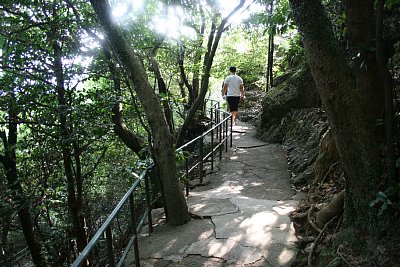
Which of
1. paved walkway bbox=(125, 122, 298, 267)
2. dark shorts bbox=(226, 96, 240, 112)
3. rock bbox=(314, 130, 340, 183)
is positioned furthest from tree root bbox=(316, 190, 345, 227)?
dark shorts bbox=(226, 96, 240, 112)

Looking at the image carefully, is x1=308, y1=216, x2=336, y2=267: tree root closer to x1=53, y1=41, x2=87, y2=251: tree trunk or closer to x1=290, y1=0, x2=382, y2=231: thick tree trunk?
x1=290, y1=0, x2=382, y2=231: thick tree trunk

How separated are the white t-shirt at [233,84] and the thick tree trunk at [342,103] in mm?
7175

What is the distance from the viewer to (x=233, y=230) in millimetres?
3967

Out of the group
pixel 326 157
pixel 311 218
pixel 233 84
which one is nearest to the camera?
pixel 311 218

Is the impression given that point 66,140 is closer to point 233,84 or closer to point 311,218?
point 311,218

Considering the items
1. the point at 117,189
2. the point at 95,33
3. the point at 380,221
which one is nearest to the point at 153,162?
the point at 380,221

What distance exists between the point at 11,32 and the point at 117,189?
35.2ft

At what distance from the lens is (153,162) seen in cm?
393

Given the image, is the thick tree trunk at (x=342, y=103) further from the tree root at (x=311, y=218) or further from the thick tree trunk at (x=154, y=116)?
the thick tree trunk at (x=154, y=116)

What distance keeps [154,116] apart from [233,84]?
6.31 metres

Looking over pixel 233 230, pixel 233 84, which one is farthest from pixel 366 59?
pixel 233 84

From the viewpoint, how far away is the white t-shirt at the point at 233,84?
9641 mm

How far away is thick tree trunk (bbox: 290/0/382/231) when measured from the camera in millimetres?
2424

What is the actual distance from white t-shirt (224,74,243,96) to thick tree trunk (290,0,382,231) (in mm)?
7175
